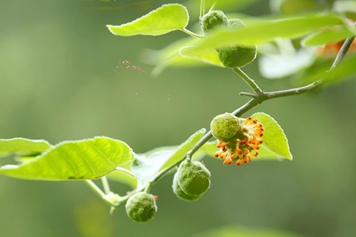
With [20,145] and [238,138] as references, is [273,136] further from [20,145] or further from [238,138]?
[20,145]

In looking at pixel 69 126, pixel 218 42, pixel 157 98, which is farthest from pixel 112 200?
pixel 69 126

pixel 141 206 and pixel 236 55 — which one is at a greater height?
pixel 236 55

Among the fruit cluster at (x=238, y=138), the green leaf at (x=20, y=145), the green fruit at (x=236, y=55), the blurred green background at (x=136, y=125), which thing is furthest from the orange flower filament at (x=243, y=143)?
the blurred green background at (x=136, y=125)

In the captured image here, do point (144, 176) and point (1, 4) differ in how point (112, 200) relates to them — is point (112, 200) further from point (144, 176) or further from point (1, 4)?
point (1, 4)

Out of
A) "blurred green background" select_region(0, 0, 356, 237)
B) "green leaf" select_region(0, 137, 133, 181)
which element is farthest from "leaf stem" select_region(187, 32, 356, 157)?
"blurred green background" select_region(0, 0, 356, 237)

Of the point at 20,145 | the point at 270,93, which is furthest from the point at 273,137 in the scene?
the point at 20,145

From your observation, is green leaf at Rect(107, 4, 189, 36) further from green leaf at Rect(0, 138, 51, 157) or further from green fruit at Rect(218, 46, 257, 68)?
green leaf at Rect(0, 138, 51, 157)
